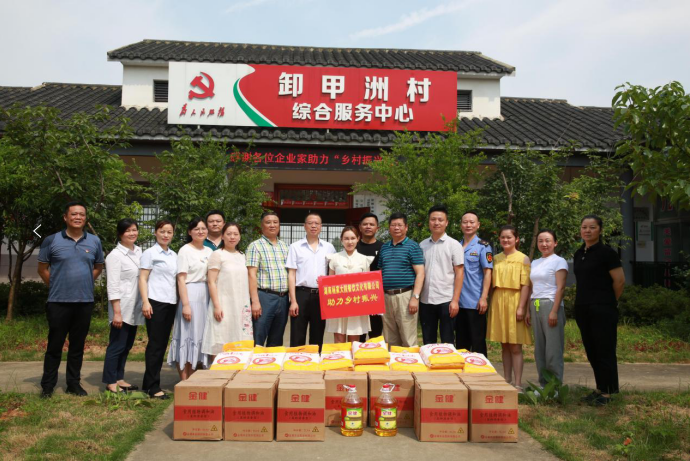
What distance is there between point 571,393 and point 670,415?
3.20 feet

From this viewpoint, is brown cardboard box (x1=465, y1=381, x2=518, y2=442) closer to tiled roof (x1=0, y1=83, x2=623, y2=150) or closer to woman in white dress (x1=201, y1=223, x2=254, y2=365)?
woman in white dress (x1=201, y1=223, x2=254, y2=365)

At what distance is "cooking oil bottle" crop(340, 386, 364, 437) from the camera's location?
14.0 feet

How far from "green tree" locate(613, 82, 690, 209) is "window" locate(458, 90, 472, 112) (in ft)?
33.3

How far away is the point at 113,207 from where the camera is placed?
30.7 ft

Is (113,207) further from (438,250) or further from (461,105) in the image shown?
(461,105)

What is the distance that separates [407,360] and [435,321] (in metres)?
1.08

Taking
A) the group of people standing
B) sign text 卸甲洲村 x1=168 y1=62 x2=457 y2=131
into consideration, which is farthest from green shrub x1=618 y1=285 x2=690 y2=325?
the group of people standing

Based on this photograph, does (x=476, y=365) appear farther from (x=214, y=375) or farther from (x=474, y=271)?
(x=214, y=375)

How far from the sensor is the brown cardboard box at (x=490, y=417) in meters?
4.20

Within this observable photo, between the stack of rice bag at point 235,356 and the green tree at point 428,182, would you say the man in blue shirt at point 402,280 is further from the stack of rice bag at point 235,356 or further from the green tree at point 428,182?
the green tree at point 428,182

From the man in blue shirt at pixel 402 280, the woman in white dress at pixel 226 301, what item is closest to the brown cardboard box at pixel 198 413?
the woman in white dress at pixel 226 301

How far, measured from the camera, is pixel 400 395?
4465 millimetres

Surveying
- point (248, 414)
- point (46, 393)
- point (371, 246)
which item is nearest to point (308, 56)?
point (371, 246)

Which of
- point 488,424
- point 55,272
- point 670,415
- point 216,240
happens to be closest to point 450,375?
point 488,424
